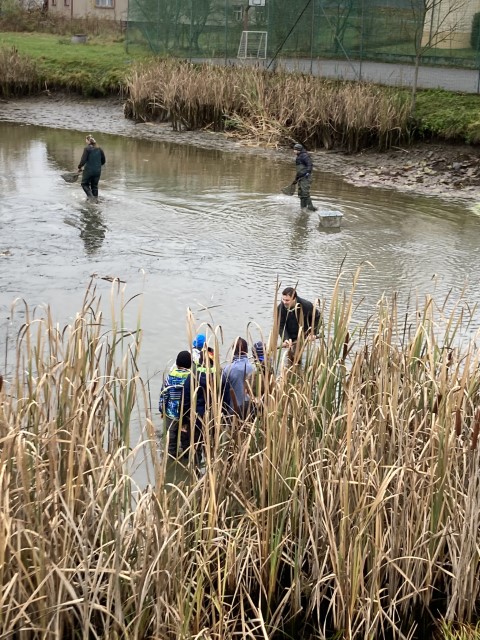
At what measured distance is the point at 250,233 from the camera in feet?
51.5

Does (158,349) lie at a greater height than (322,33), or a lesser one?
lesser

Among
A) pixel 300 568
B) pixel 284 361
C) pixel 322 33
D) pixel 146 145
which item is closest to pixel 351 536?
pixel 300 568

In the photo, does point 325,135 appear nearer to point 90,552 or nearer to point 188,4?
point 188,4

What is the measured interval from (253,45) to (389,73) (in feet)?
16.9

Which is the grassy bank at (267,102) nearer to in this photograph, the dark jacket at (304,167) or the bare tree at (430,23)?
the bare tree at (430,23)

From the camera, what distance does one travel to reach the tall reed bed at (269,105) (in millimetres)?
23250

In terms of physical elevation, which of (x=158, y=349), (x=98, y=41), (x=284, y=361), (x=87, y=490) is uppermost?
(x=98, y=41)

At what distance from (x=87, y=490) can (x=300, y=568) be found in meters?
1.30

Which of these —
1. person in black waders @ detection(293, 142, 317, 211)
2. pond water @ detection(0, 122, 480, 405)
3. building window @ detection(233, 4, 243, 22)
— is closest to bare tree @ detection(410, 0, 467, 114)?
pond water @ detection(0, 122, 480, 405)

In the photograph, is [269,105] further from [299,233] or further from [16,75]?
[299,233]

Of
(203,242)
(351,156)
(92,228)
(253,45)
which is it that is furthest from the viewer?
(253,45)

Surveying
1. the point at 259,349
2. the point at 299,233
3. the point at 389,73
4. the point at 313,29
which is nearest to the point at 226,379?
the point at 259,349

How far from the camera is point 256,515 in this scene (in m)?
5.06

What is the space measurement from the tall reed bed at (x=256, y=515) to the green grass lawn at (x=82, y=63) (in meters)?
25.8
